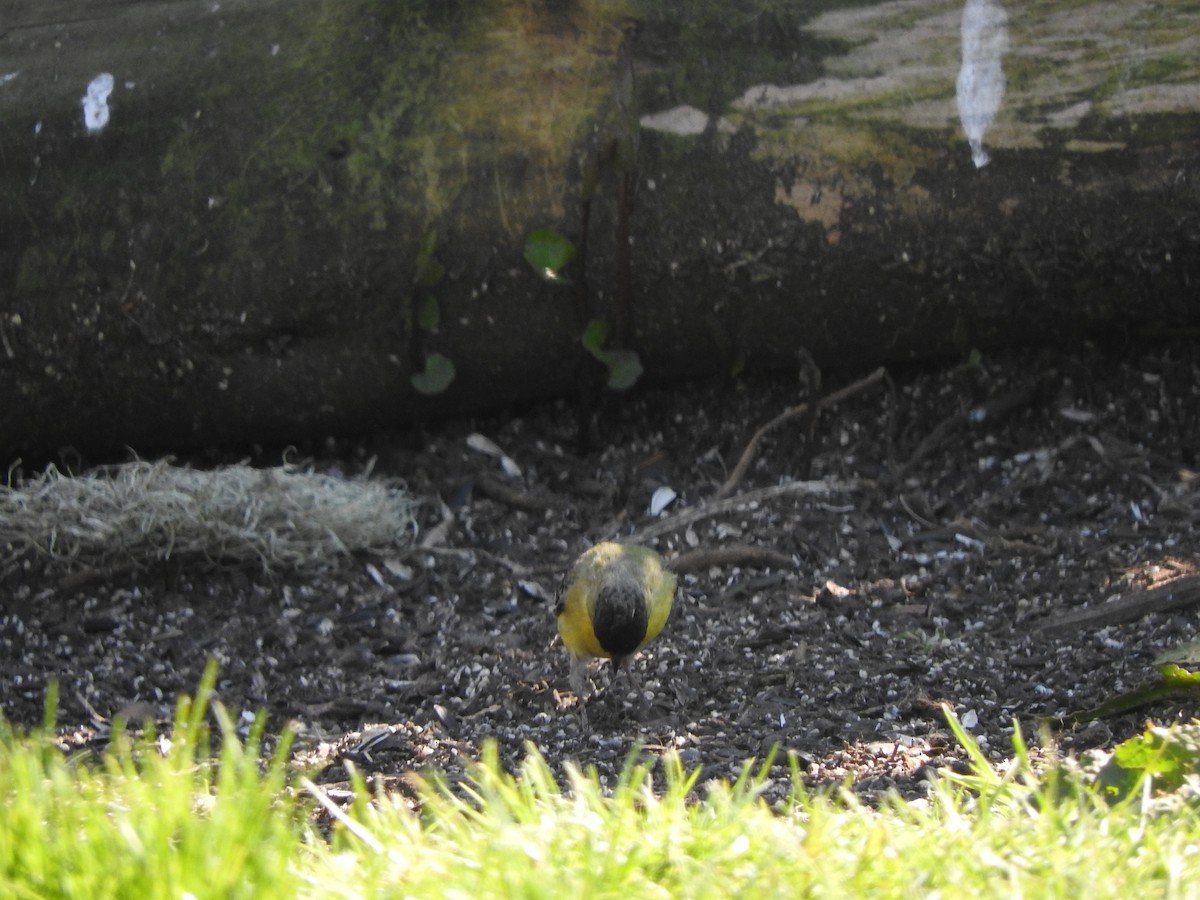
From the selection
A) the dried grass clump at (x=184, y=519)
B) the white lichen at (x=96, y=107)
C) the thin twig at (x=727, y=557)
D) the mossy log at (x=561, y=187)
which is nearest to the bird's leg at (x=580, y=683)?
the thin twig at (x=727, y=557)

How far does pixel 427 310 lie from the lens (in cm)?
534

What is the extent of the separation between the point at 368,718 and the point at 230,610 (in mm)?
956

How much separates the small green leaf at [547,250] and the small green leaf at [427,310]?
0.41 meters

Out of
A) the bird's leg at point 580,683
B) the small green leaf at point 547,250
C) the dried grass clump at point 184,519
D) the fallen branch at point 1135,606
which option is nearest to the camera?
the bird's leg at point 580,683

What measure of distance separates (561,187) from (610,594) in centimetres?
187

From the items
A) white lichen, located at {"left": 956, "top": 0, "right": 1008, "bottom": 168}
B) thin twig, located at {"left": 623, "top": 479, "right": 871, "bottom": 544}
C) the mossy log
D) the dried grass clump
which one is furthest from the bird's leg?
white lichen, located at {"left": 956, "top": 0, "right": 1008, "bottom": 168}

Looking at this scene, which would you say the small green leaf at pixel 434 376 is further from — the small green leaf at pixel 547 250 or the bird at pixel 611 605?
the bird at pixel 611 605

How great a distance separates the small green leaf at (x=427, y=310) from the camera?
5332mm

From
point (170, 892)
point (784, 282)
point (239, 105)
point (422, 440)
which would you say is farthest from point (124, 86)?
point (170, 892)

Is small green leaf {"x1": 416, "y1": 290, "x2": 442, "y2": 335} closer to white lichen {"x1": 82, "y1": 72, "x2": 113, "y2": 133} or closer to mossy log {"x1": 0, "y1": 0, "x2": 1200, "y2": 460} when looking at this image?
mossy log {"x1": 0, "y1": 0, "x2": 1200, "y2": 460}

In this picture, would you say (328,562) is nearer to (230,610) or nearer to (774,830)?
(230,610)

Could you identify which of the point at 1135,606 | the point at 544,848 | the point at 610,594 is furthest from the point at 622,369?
the point at 544,848

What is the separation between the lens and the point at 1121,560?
4746 millimetres

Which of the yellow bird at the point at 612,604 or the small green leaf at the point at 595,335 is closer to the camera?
the yellow bird at the point at 612,604
